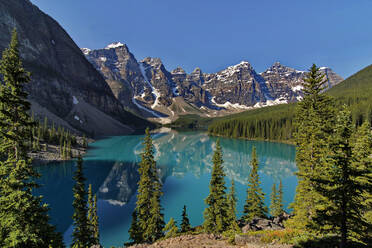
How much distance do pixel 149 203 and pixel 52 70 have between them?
181 metres

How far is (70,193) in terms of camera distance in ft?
119

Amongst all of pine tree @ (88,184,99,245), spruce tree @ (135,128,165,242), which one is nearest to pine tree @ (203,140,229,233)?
spruce tree @ (135,128,165,242)

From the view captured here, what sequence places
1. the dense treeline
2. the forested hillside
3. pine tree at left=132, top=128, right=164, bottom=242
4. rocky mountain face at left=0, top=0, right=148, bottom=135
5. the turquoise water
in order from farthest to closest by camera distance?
rocky mountain face at left=0, top=0, right=148, bottom=135 → the dense treeline → the forested hillside → the turquoise water → pine tree at left=132, top=128, right=164, bottom=242

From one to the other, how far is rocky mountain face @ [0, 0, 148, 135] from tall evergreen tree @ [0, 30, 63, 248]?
116945 mm

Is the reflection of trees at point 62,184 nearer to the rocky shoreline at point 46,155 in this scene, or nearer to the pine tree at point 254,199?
the rocky shoreline at point 46,155

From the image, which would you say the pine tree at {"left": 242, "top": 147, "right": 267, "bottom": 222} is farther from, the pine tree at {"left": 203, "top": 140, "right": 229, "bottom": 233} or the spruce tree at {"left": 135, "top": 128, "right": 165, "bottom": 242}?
the spruce tree at {"left": 135, "top": 128, "right": 165, "bottom": 242}

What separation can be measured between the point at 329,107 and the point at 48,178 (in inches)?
2228

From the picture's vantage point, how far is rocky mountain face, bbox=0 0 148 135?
12719 centimetres

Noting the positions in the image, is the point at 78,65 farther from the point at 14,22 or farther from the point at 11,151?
the point at 11,151

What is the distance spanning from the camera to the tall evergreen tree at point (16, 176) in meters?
8.52

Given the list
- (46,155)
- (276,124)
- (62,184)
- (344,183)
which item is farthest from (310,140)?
(276,124)

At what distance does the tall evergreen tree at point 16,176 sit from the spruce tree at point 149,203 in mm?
9417

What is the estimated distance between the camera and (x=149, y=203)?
62.8 feet

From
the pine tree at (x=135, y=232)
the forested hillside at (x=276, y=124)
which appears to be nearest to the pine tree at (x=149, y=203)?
the pine tree at (x=135, y=232)
